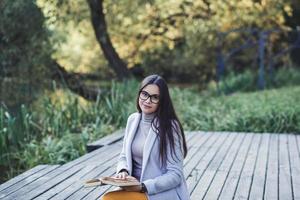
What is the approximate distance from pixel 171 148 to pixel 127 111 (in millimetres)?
5173

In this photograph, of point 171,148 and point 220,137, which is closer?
point 171,148

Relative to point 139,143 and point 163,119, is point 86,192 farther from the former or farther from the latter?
point 163,119

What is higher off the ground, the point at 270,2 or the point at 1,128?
the point at 270,2

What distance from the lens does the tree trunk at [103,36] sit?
11331 millimetres

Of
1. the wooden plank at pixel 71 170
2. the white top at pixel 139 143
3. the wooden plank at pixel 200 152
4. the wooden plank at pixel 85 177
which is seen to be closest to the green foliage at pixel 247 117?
the wooden plank at pixel 200 152

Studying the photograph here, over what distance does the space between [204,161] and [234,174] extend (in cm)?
64

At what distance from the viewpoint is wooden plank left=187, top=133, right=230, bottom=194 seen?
4.43m

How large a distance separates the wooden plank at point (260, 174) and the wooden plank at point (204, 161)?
49 cm

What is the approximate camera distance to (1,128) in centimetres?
652

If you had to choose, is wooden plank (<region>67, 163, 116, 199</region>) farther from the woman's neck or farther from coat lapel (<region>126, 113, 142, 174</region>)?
the woman's neck

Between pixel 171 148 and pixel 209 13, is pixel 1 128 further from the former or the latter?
pixel 209 13

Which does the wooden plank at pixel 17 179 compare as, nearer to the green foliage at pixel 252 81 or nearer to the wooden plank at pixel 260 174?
the wooden plank at pixel 260 174

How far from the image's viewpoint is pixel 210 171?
4.79 metres

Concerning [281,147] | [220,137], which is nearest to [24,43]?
[220,137]
